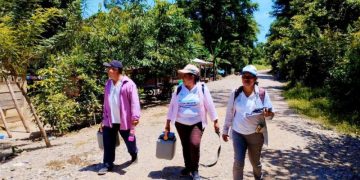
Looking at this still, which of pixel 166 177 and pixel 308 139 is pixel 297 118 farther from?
pixel 166 177

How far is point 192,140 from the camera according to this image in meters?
5.38

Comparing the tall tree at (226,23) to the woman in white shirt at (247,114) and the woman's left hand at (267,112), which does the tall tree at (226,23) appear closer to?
the woman in white shirt at (247,114)

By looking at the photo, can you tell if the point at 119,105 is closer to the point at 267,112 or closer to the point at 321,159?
the point at 267,112

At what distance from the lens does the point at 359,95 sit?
1443 cm

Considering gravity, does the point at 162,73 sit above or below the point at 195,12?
below

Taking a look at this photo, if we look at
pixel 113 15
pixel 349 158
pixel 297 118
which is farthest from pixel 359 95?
pixel 113 15

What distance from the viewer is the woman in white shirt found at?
473 cm

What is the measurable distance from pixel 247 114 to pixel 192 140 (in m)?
1.00

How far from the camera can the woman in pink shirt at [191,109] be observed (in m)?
5.35

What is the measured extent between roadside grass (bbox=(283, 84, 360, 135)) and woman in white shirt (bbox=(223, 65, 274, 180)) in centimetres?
734

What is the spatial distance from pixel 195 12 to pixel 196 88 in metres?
42.3

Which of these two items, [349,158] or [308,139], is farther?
[308,139]

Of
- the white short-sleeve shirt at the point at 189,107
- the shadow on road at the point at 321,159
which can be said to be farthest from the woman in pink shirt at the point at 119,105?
the shadow on road at the point at 321,159

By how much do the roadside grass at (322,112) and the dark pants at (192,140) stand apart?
23.6 ft
